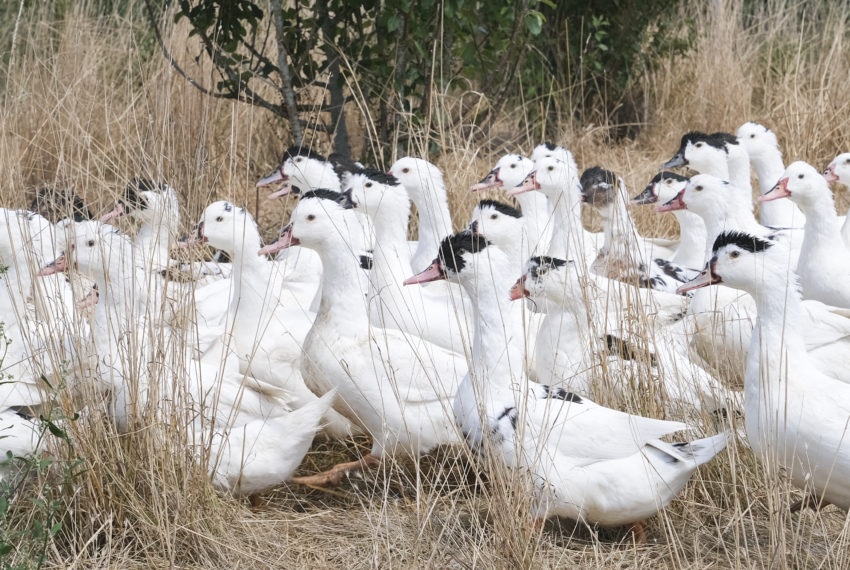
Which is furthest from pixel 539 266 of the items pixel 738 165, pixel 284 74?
pixel 738 165

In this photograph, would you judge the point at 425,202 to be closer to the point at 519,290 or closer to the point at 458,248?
the point at 519,290

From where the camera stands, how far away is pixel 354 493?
4.09 metres

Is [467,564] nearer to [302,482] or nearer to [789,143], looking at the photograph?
[302,482]

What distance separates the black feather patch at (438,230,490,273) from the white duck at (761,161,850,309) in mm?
2255

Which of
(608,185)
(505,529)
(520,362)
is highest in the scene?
(608,185)

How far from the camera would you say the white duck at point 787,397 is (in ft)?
10.8

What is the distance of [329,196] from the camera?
490cm

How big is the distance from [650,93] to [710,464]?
22.1 ft

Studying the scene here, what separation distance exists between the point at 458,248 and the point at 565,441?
29.6 inches

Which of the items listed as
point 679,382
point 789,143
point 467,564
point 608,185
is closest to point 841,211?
point 789,143

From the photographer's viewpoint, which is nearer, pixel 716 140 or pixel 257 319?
pixel 257 319

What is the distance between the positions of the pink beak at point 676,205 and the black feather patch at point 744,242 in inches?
86.1

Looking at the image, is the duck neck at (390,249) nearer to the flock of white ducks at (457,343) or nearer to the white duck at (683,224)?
the flock of white ducks at (457,343)

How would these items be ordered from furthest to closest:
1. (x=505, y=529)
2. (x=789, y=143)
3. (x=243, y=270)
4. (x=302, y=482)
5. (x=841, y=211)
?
(x=789, y=143)
(x=841, y=211)
(x=243, y=270)
(x=302, y=482)
(x=505, y=529)
